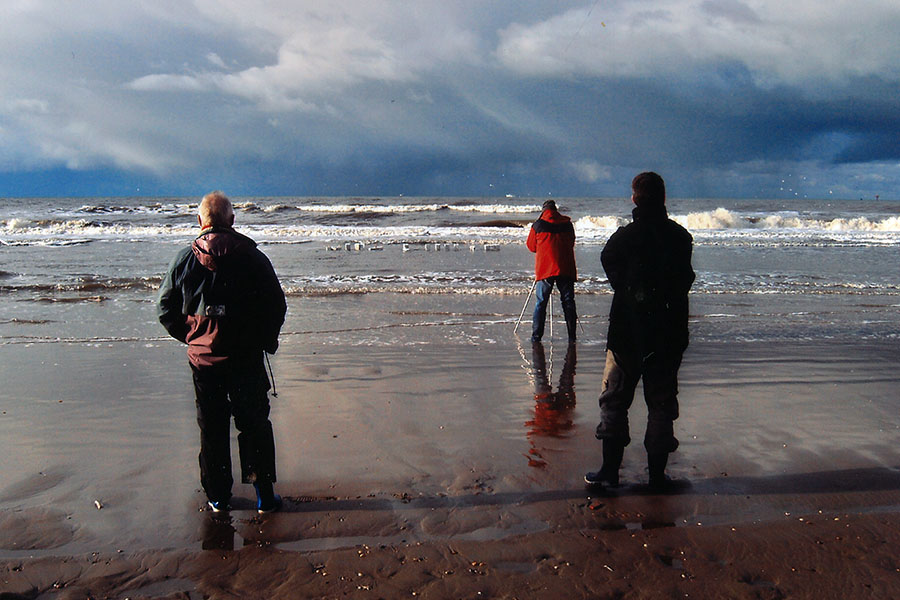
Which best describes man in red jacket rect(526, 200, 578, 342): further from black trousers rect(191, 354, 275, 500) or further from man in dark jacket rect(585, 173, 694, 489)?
black trousers rect(191, 354, 275, 500)

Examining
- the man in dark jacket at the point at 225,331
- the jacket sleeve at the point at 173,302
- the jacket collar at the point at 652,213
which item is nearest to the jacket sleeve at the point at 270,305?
the man in dark jacket at the point at 225,331

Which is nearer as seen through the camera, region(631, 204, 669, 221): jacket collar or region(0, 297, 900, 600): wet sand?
region(0, 297, 900, 600): wet sand

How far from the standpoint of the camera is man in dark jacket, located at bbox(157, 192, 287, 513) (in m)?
3.53

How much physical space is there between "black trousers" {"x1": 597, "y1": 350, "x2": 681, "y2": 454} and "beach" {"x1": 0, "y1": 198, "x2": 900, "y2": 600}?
13.8 inches

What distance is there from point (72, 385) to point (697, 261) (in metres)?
16.9

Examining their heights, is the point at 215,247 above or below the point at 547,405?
above

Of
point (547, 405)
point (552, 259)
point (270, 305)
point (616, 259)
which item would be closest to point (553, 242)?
point (552, 259)

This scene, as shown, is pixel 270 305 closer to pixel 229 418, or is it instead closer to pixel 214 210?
pixel 214 210

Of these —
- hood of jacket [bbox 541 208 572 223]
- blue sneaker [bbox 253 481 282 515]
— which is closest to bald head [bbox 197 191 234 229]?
blue sneaker [bbox 253 481 282 515]

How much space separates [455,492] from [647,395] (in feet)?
4.17

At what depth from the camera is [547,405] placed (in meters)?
5.86

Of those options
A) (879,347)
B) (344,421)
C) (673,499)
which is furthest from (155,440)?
(879,347)

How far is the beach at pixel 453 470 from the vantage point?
10.4 feet

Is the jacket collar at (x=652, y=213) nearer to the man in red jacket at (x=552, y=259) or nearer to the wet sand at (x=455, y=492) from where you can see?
the wet sand at (x=455, y=492)
